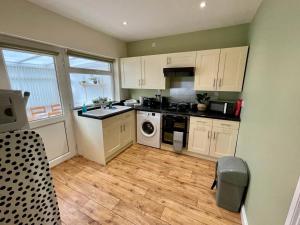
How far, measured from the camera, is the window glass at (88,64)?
2626mm

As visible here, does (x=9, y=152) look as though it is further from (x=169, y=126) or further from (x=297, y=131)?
(x=169, y=126)

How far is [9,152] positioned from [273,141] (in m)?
1.84

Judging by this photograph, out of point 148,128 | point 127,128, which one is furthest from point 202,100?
point 127,128

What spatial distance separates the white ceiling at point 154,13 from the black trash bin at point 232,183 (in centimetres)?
218

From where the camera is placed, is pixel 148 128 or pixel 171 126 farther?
pixel 148 128

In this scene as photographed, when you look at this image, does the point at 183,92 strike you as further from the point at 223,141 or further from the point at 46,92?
the point at 46,92

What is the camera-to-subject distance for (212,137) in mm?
2574

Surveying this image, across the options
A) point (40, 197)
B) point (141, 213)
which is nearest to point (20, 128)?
point (40, 197)

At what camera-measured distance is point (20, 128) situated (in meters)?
0.90

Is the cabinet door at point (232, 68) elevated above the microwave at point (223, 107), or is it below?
above

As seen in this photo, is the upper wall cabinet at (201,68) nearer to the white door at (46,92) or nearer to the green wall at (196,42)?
the green wall at (196,42)

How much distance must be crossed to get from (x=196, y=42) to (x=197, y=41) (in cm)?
3

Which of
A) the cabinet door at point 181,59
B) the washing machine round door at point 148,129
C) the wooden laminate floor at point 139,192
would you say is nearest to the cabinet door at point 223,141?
the wooden laminate floor at point 139,192

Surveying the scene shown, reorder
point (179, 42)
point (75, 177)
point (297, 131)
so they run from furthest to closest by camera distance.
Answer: point (179, 42), point (75, 177), point (297, 131)
